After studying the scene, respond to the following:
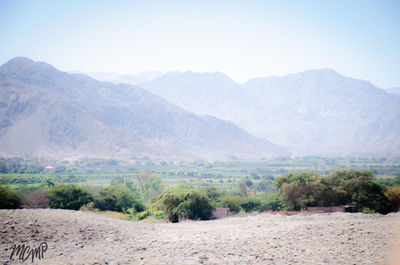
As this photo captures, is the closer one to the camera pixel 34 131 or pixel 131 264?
pixel 131 264

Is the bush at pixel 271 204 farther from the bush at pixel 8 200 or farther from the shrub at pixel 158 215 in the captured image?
the bush at pixel 8 200

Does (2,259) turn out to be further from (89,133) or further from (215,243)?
(89,133)

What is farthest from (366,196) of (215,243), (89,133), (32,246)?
(89,133)

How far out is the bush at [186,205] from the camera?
69.3ft

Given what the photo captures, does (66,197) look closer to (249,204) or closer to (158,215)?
(158,215)

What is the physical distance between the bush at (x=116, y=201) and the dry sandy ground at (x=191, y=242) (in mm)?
20080

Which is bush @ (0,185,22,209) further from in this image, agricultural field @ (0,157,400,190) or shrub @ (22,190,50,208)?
agricultural field @ (0,157,400,190)

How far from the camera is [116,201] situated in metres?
37.2

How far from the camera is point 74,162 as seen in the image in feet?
427

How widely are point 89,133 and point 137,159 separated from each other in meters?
29.7

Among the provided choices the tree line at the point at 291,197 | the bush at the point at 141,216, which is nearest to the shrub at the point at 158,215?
the tree line at the point at 291,197

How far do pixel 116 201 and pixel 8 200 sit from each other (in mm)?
15507

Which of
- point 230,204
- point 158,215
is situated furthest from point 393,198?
point 158,215

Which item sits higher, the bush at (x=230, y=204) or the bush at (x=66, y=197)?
the bush at (x=66, y=197)
